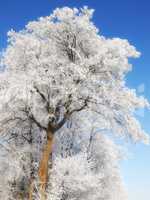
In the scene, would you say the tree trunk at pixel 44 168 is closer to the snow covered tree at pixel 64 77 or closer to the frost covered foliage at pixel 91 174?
the snow covered tree at pixel 64 77

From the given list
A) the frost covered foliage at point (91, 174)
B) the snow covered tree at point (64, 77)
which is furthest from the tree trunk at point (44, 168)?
the frost covered foliage at point (91, 174)

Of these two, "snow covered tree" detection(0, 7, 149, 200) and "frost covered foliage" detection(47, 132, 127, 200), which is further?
"frost covered foliage" detection(47, 132, 127, 200)

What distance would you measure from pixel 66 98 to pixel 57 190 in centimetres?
641

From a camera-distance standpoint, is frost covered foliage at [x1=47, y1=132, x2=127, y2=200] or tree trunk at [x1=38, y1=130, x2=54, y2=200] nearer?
tree trunk at [x1=38, y1=130, x2=54, y2=200]

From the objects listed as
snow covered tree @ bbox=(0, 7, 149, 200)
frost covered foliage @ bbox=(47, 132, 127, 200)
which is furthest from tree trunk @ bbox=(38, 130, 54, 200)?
frost covered foliage @ bbox=(47, 132, 127, 200)

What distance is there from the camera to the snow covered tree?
26734mm

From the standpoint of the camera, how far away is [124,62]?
2820 centimetres

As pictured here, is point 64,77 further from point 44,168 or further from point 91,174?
point 91,174

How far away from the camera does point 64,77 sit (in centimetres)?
2691

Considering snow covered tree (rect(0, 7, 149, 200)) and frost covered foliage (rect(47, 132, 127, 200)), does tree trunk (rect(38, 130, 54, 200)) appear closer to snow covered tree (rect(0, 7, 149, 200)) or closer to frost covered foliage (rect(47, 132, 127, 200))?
snow covered tree (rect(0, 7, 149, 200))

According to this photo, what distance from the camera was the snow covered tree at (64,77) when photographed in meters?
26.7

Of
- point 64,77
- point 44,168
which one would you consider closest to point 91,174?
point 44,168

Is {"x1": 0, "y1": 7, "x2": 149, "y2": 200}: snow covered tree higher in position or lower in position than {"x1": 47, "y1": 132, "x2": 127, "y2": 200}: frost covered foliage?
higher

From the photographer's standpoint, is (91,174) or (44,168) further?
(91,174)
